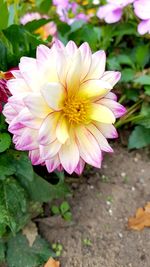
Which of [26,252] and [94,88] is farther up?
[94,88]

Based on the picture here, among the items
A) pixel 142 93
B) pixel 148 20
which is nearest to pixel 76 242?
pixel 142 93

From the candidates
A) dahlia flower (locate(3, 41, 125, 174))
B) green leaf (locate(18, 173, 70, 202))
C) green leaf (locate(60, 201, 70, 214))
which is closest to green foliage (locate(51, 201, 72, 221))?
green leaf (locate(60, 201, 70, 214))

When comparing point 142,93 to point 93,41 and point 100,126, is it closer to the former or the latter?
point 93,41

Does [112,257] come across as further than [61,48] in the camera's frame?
Yes

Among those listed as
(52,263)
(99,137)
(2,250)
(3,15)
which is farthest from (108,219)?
(3,15)

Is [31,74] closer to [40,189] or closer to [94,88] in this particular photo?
[94,88]

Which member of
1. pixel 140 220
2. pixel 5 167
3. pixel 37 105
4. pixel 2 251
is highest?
pixel 37 105

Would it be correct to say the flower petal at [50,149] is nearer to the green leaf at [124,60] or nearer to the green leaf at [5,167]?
the green leaf at [5,167]
